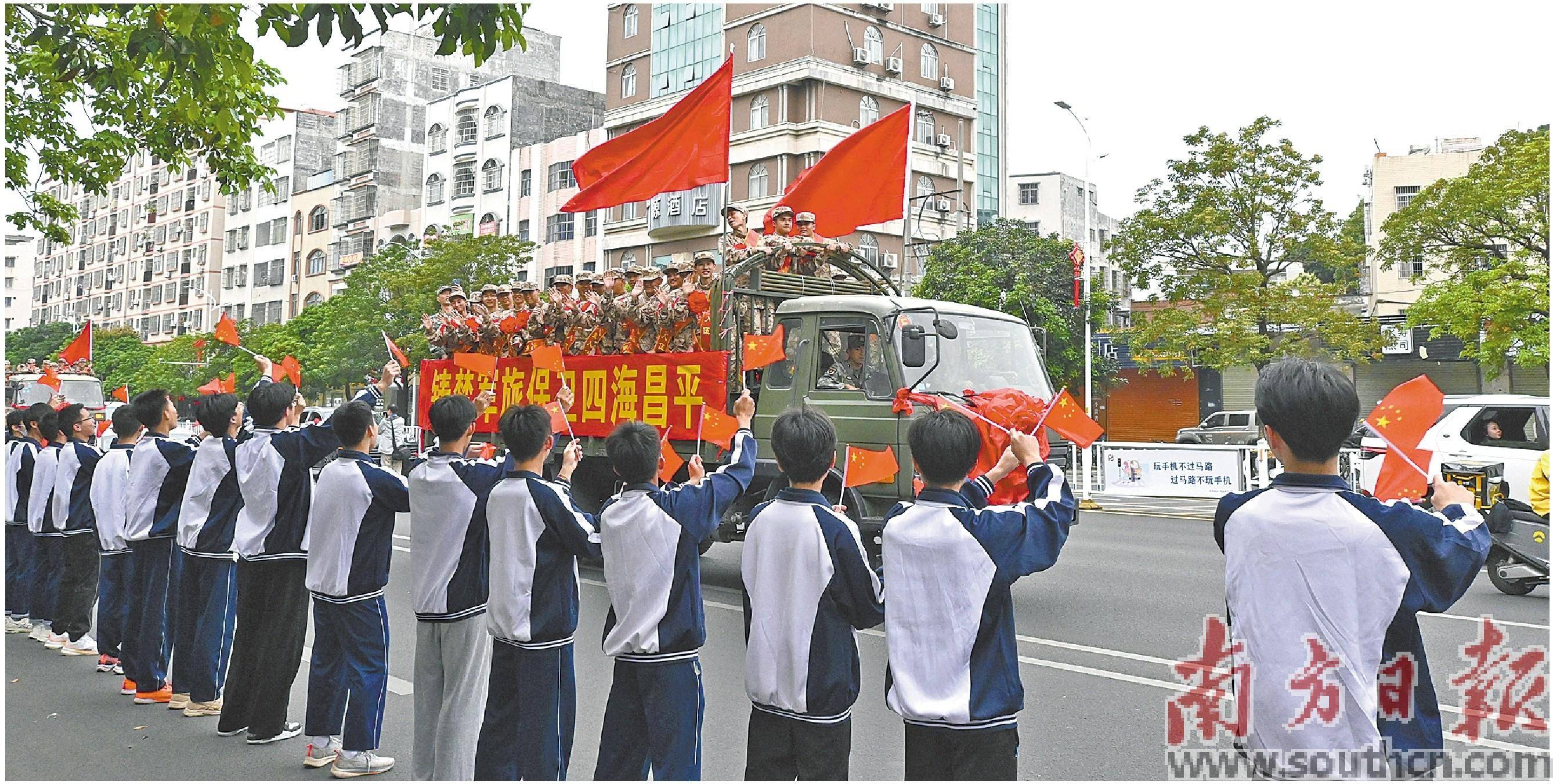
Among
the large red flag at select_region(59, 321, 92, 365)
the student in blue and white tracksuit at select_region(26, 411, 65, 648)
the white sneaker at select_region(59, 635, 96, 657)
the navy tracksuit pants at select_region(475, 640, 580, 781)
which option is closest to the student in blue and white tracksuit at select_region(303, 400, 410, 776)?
the navy tracksuit pants at select_region(475, 640, 580, 781)

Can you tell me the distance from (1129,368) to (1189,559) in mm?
22526

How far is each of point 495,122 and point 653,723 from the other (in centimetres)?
4320

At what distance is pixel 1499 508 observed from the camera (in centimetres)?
789

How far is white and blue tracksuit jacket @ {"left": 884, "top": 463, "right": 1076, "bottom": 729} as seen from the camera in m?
2.99

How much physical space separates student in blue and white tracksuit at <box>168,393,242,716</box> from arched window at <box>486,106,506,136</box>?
39700mm

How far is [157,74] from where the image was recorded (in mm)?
10039

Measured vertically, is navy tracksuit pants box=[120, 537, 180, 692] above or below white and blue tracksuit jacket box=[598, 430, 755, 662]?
below

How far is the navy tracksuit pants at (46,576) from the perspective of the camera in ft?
24.1

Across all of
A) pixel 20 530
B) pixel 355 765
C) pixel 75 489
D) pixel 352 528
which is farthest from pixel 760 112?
pixel 355 765

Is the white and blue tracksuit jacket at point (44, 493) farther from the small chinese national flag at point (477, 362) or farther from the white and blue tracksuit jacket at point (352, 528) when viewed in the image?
the white and blue tracksuit jacket at point (352, 528)

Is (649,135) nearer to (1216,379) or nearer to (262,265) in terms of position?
(1216,379)

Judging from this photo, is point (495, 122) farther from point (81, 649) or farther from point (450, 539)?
point (450, 539)

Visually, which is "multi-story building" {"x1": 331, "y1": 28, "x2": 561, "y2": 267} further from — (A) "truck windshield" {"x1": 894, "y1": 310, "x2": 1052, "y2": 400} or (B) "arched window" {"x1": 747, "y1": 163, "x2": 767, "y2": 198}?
(A) "truck windshield" {"x1": 894, "y1": 310, "x2": 1052, "y2": 400}

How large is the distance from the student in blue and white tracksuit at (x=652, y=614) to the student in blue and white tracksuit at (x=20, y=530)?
236 inches
